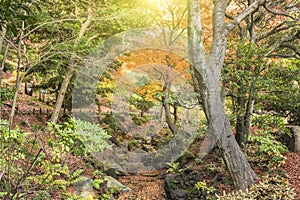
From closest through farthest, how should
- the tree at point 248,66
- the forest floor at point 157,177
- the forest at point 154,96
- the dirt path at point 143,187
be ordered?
the forest at point 154,96, the tree at point 248,66, the forest floor at point 157,177, the dirt path at point 143,187

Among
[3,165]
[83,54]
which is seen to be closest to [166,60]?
[83,54]

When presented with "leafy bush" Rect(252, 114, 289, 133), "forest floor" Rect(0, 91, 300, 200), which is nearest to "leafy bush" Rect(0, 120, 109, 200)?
"forest floor" Rect(0, 91, 300, 200)

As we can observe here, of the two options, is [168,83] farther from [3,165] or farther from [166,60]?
[3,165]

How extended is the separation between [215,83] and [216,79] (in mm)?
88

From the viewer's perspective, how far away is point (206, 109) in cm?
458

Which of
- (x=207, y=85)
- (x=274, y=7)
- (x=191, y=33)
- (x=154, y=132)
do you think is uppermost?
(x=274, y=7)

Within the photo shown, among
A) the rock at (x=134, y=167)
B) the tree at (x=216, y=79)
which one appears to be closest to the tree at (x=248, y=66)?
the tree at (x=216, y=79)

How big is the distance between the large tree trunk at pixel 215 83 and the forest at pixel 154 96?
2cm

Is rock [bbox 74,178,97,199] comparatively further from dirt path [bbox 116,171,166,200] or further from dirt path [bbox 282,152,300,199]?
dirt path [bbox 282,152,300,199]

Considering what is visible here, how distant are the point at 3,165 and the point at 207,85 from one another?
3.47 m

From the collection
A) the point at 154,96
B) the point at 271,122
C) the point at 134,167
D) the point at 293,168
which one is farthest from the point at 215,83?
the point at 134,167

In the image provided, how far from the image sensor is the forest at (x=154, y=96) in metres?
2.77

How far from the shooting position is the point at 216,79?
4562 mm

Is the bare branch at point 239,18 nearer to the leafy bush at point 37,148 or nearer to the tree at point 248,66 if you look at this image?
the tree at point 248,66
